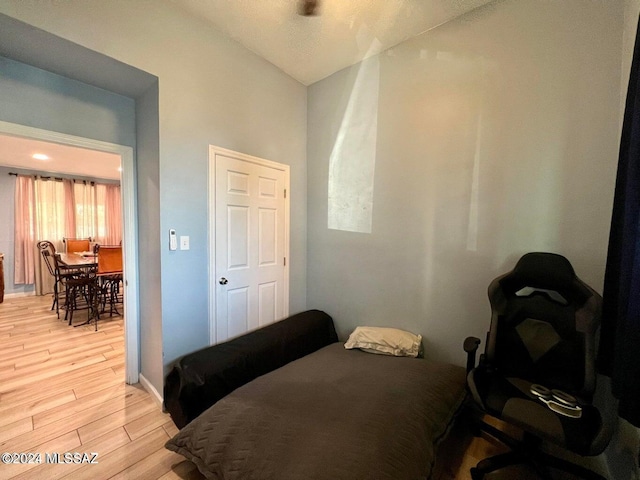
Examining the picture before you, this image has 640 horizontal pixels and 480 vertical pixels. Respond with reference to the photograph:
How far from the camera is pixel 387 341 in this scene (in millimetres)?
2262

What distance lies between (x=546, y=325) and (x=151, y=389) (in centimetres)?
303

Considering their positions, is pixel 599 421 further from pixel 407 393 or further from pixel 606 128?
pixel 606 128

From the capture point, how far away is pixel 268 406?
154cm

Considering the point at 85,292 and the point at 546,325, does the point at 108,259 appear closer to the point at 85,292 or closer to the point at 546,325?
the point at 85,292

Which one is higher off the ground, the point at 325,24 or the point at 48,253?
the point at 325,24

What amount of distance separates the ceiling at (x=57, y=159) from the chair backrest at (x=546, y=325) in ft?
14.8

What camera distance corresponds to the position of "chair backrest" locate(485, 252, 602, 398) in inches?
56.9

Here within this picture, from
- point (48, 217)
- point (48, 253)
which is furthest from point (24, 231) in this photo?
point (48, 253)

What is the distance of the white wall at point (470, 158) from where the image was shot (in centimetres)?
164

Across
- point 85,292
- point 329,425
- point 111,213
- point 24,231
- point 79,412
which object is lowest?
point 79,412

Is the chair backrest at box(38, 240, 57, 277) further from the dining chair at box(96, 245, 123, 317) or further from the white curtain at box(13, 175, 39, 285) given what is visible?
the dining chair at box(96, 245, 123, 317)

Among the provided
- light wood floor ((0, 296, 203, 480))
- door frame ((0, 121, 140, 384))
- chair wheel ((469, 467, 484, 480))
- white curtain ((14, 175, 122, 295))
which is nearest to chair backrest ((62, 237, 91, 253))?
white curtain ((14, 175, 122, 295))

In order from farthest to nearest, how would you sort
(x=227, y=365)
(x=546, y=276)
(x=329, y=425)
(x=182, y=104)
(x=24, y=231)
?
(x=24, y=231) → (x=182, y=104) → (x=227, y=365) → (x=546, y=276) → (x=329, y=425)

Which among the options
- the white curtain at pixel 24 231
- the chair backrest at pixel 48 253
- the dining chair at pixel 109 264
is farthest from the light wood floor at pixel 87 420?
the white curtain at pixel 24 231
